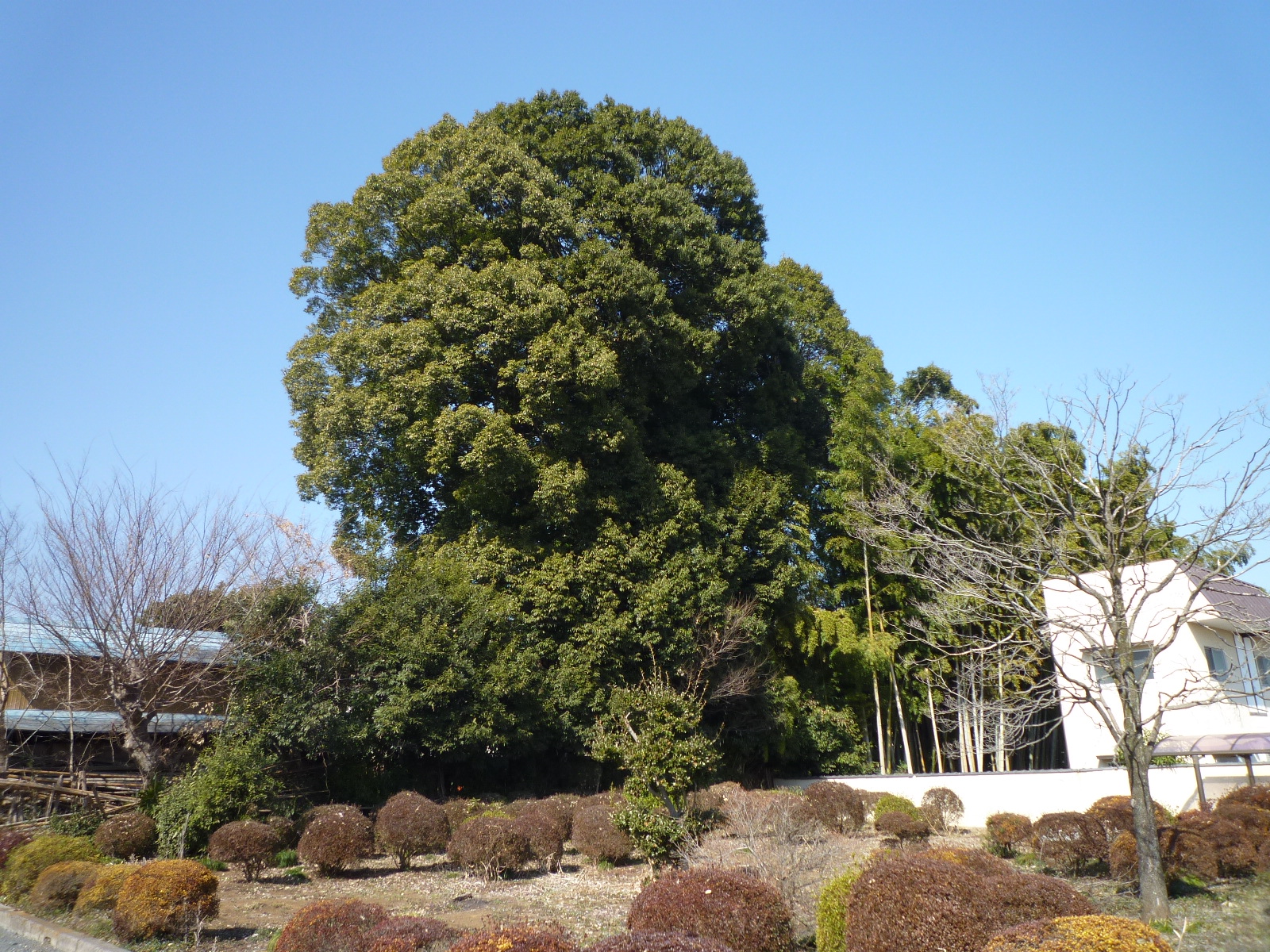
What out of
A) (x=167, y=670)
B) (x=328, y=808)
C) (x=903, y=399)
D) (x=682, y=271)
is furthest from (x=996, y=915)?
(x=903, y=399)

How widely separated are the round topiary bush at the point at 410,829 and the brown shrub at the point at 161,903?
3.96 metres

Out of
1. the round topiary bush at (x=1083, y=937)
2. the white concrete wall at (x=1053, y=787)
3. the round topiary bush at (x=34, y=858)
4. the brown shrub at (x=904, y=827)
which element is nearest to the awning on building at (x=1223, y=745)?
the white concrete wall at (x=1053, y=787)

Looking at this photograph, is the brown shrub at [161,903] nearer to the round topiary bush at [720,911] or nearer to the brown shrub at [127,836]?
the brown shrub at [127,836]

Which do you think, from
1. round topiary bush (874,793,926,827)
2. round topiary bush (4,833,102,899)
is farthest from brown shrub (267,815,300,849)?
round topiary bush (874,793,926,827)

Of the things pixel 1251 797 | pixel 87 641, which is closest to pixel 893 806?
pixel 1251 797

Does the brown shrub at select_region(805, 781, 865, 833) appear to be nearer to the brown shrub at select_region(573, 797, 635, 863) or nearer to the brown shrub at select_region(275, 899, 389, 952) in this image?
the brown shrub at select_region(573, 797, 635, 863)

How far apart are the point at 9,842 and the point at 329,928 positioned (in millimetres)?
7436

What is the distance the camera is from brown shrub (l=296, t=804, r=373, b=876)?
11711 mm

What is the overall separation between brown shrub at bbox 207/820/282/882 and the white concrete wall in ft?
41.8

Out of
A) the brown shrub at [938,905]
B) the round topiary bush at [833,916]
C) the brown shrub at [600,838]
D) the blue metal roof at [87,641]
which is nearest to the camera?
the brown shrub at [938,905]

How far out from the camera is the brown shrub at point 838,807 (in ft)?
50.2

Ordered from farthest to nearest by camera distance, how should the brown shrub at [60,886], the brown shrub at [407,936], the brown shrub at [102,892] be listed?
the brown shrub at [60,886] → the brown shrub at [102,892] → the brown shrub at [407,936]

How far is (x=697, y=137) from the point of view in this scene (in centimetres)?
2391

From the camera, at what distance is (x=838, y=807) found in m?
15.9
